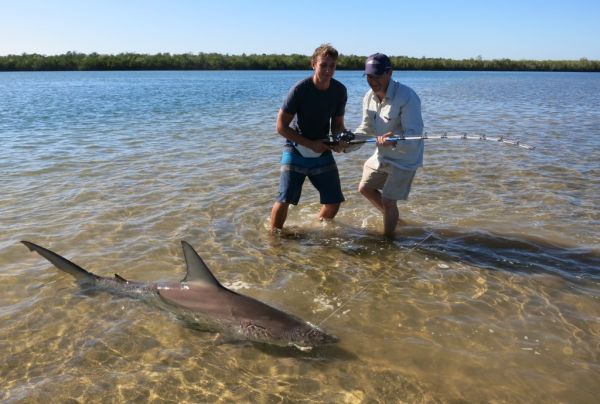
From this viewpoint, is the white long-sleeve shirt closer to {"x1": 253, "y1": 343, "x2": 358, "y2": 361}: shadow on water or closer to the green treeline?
{"x1": 253, "y1": 343, "x2": 358, "y2": 361}: shadow on water

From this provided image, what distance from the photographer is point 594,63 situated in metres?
86.1

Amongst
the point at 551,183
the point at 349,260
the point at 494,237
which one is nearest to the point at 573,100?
the point at 551,183

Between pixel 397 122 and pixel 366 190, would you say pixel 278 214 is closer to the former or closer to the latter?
pixel 366 190

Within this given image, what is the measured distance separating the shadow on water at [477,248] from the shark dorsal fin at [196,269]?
239 cm

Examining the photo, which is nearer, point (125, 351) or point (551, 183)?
point (125, 351)

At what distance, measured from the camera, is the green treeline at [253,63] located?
265 ft

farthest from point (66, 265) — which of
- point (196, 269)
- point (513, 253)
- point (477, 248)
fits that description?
point (513, 253)

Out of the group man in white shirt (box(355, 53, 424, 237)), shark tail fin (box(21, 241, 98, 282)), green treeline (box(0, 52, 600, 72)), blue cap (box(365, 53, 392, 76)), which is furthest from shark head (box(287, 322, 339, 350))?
green treeline (box(0, 52, 600, 72))

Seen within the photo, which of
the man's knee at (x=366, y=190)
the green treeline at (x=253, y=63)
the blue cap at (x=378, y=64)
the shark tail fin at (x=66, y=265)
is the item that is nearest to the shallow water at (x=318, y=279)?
the shark tail fin at (x=66, y=265)

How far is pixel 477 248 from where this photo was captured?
634cm

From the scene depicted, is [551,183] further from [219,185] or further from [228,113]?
[228,113]

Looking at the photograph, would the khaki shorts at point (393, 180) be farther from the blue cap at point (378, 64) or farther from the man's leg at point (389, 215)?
the blue cap at point (378, 64)

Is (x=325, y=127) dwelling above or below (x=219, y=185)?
above

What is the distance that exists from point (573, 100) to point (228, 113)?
1990 cm
